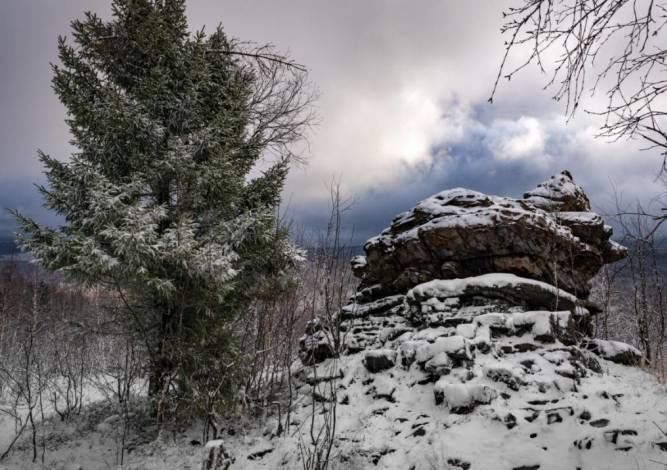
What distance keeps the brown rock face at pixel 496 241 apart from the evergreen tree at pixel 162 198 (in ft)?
16.4

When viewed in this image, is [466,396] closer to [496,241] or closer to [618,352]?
[618,352]

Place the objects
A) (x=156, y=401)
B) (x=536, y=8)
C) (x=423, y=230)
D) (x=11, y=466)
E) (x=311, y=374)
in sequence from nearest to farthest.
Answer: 1. (x=536, y=8)
2. (x=11, y=466)
3. (x=156, y=401)
4. (x=311, y=374)
5. (x=423, y=230)

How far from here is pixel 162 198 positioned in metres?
7.36

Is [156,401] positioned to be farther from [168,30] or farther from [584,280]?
[584,280]

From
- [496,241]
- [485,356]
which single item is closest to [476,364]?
[485,356]

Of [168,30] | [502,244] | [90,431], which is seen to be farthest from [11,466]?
[502,244]

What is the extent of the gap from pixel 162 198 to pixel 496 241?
8.75 m

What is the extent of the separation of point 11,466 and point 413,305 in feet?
29.4

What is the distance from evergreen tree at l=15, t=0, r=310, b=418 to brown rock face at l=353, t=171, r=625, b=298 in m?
5.00

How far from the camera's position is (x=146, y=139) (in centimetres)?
696

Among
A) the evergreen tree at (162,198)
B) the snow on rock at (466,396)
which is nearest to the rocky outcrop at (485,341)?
the snow on rock at (466,396)

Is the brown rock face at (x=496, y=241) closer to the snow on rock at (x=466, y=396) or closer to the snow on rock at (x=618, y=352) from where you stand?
the snow on rock at (x=618, y=352)

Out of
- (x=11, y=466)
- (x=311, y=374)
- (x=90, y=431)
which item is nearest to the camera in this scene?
(x=11, y=466)

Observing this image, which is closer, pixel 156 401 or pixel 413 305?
pixel 156 401
